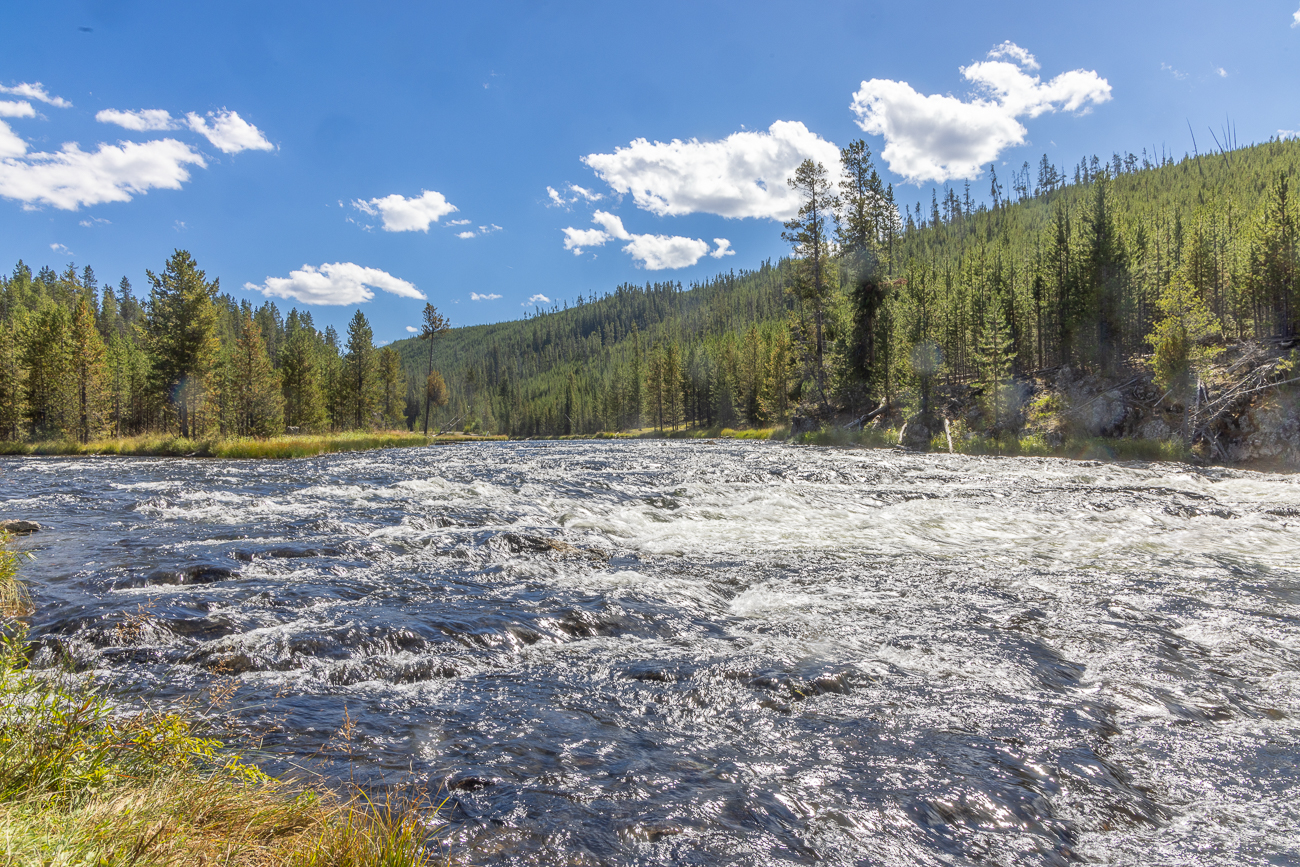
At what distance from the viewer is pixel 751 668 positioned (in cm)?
629

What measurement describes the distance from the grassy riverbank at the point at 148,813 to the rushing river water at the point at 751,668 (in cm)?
97

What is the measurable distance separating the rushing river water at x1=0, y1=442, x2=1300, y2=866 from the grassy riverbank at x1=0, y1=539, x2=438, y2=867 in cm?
97

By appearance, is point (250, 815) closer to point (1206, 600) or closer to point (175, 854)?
point (175, 854)

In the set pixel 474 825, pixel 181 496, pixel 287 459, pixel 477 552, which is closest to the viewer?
pixel 474 825

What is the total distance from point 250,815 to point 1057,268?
72395mm

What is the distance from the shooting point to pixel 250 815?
9.61ft

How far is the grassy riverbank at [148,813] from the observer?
2.34m

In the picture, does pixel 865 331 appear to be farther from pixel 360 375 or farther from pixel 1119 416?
pixel 360 375

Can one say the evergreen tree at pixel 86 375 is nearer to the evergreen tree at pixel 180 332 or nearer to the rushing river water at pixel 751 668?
the evergreen tree at pixel 180 332

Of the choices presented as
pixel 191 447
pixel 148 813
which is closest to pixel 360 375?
pixel 191 447

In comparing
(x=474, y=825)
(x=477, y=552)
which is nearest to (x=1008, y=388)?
(x=477, y=552)

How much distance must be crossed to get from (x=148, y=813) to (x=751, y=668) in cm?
510

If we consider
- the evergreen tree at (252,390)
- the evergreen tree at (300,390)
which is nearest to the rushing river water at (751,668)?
the evergreen tree at (252,390)

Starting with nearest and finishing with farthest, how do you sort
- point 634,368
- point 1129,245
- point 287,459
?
point 287,459
point 1129,245
point 634,368
